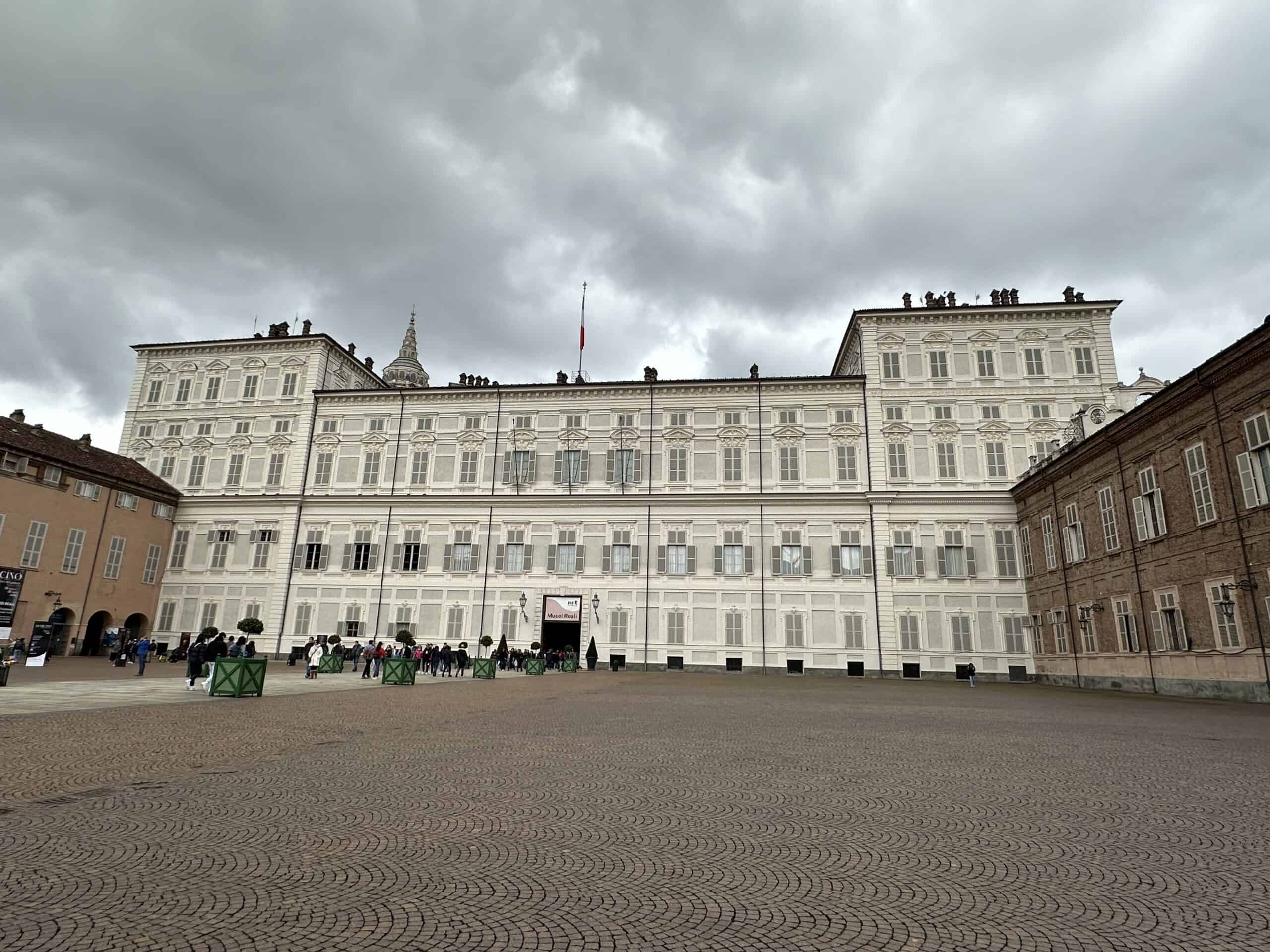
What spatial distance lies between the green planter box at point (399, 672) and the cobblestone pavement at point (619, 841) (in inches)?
501

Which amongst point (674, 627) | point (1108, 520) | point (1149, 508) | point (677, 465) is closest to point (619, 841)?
point (1149, 508)

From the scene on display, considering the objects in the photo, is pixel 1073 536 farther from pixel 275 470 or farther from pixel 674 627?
pixel 275 470

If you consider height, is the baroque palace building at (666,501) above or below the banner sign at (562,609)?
above

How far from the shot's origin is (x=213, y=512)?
4597cm

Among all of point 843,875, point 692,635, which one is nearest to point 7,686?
point 843,875

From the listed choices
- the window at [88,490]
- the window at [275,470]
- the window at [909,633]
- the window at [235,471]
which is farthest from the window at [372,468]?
the window at [909,633]

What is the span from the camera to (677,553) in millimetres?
41500

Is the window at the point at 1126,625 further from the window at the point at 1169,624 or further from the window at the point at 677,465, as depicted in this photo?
the window at the point at 677,465

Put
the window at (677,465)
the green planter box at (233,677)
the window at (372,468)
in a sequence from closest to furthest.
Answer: the green planter box at (233,677)
the window at (677,465)
the window at (372,468)

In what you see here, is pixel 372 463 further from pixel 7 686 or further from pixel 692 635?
pixel 7 686

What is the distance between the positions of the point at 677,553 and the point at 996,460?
61.1 feet

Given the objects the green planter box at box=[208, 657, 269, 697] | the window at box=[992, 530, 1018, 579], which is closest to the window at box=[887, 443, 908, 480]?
the window at box=[992, 530, 1018, 579]

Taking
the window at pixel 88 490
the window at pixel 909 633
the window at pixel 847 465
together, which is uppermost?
the window at pixel 847 465

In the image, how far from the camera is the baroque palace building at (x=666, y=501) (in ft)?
129
